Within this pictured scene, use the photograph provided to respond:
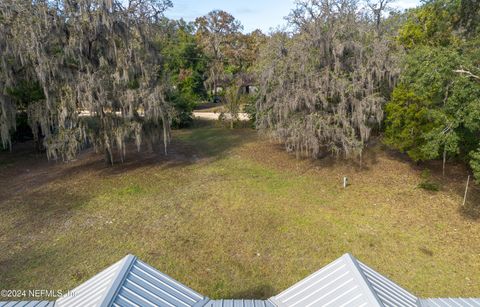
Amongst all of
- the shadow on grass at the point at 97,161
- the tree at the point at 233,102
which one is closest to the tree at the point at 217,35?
the tree at the point at 233,102

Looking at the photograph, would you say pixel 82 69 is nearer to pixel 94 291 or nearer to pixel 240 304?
pixel 94 291

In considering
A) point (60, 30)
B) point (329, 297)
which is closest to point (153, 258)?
point (329, 297)

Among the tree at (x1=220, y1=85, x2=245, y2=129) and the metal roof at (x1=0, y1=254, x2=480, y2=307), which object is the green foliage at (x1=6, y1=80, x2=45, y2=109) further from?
the tree at (x1=220, y1=85, x2=245, y2=129)

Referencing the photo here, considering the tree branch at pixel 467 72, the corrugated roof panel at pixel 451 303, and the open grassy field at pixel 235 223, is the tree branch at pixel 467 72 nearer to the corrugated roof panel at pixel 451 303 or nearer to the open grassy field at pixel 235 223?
the open grassy field at pixel 235 223

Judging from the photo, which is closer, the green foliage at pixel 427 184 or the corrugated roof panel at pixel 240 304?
the corrugated roof panel at pixel 240 304

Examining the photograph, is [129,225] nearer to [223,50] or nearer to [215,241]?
[215,241]
